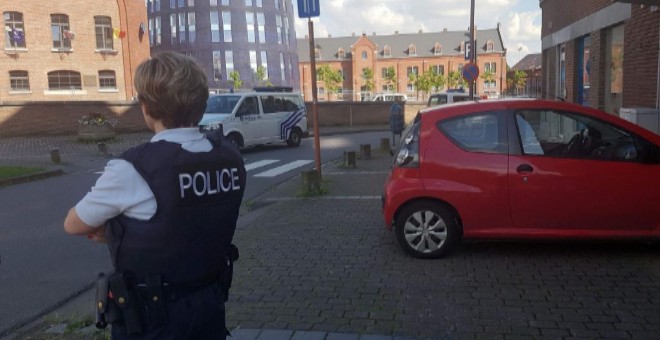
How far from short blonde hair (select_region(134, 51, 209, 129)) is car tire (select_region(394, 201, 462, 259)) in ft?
12.8

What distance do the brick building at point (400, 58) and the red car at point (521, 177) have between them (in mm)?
89298

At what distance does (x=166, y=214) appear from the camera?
2.03 meters

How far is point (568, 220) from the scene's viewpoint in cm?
549

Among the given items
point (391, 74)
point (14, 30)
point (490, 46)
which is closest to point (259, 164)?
point (14, 30)

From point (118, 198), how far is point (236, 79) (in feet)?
Result: 230

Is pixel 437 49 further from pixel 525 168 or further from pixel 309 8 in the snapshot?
pixel 525 168

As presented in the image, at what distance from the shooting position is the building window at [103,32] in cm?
4147

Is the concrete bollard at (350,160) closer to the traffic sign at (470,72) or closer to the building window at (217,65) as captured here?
the traffic sign at (470,72)

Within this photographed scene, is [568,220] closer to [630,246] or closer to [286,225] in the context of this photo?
[630,246]

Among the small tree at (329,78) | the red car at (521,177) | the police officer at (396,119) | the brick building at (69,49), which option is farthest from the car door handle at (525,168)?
the small tree at (329,78)

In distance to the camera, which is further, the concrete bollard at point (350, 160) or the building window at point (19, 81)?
the building window at point (19, 81)

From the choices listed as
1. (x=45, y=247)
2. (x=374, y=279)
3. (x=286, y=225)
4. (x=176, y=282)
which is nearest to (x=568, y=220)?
(x=374, y=279)

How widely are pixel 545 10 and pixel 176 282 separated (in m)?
21.6

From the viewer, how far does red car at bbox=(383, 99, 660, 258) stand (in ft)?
17.8
